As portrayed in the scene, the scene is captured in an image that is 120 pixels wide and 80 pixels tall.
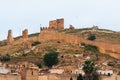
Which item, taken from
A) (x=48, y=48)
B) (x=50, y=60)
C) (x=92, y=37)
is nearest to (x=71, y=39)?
(x=48, y=48)

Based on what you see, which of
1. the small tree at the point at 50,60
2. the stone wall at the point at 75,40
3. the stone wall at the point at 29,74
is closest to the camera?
the stone wall at the point at 29,74

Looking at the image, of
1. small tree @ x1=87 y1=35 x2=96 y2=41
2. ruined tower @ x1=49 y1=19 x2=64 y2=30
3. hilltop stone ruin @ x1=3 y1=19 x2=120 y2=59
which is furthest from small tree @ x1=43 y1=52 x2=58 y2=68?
small tree @ x1=87 y1=35 x2=96 y2=41

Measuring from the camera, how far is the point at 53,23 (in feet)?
322

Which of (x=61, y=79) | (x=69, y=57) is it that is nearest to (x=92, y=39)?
(x=69, y=57)

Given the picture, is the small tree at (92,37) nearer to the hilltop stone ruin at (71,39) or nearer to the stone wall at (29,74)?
the hilltop stone ruin at (71,39)

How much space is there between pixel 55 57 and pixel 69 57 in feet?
13.4

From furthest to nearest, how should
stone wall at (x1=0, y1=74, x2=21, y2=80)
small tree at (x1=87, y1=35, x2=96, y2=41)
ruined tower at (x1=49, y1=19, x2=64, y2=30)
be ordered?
small tree at (x1=87, y1=35, x2=96, y2=41) < ruined tower at (x1=49, y1=19, x2=64, y2=30) < stone wall at (x1=0, y1=74, x2=21, y2=80)

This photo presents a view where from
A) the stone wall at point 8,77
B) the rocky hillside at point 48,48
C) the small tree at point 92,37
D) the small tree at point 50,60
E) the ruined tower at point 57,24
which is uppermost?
the ruined tower at point 57,24

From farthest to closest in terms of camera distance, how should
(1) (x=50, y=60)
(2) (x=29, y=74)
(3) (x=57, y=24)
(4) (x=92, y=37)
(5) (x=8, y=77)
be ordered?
(4) (x=92, y=37) → (3) (x=57, y=24) → (1) (x=50, y=60) → (2) (x=29, y=74) → (5) (x=8, y=77)

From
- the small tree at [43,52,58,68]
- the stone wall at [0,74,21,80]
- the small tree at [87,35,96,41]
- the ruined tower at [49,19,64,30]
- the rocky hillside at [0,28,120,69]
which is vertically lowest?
the stone wall at [0,74,21,80]

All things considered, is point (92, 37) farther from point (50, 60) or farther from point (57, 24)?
point (50, 60)

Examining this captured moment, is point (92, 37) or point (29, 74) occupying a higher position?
point (92, 37)

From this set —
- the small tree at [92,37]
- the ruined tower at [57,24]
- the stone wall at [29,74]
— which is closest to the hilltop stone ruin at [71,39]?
the ruined tower at [57,24]

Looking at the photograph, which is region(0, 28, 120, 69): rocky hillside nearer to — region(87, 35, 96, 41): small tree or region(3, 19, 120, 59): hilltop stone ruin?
region(3, 19, 120, 59): hilltop stone ruin
